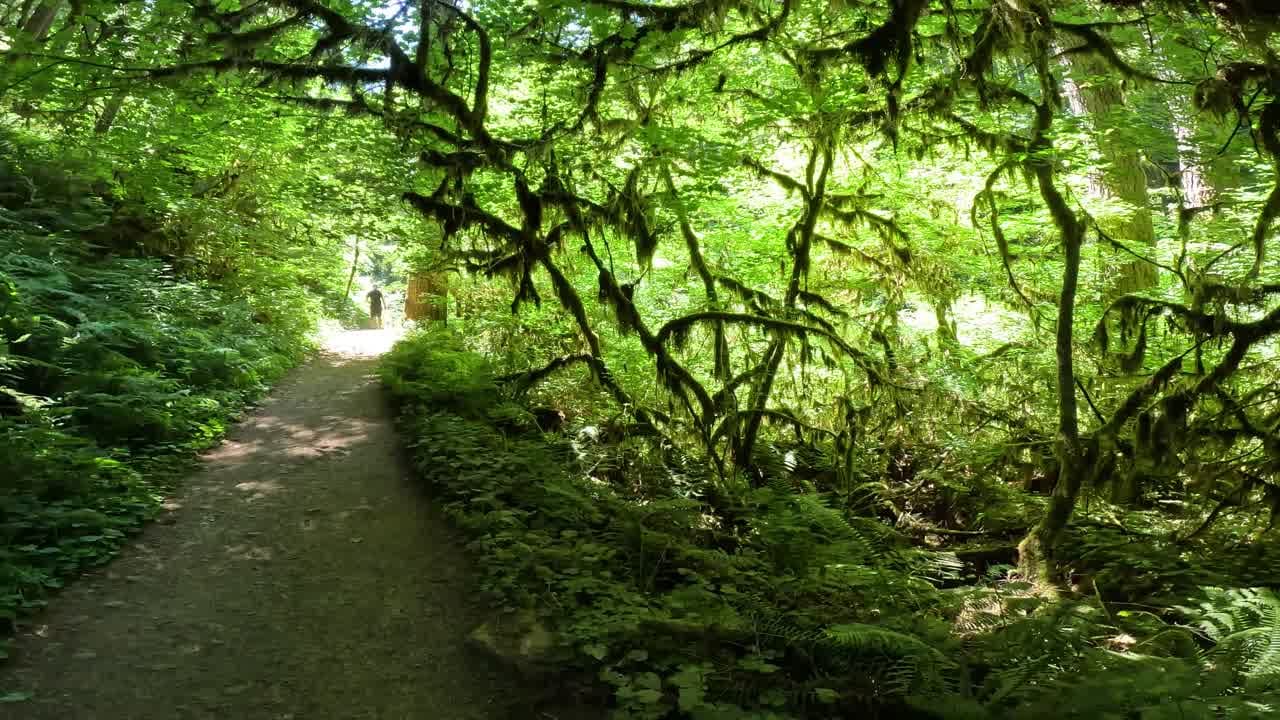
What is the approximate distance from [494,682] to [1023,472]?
6.56 m

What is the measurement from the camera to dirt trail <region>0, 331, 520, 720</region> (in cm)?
373

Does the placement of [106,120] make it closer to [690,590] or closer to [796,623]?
[690,590]

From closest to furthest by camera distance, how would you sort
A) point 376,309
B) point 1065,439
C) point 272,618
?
point 272,618, point 1065,439, point 376,309

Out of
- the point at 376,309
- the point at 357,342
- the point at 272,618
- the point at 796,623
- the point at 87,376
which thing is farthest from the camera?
the point at 376,309

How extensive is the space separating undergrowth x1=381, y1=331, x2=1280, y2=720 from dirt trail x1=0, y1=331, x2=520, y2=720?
441 millimetres

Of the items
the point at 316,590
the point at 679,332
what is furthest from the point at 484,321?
the point at 316,590

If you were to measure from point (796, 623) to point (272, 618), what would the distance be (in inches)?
126


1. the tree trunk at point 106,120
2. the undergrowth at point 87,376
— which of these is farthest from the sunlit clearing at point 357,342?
the tree trunk at point 106,120

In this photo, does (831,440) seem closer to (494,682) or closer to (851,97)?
(851,97)

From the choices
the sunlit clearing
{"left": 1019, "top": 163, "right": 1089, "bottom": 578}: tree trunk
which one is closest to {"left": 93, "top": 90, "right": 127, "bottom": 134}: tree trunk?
the sunlit clearing

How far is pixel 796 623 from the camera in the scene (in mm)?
4219

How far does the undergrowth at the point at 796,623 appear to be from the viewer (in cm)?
331

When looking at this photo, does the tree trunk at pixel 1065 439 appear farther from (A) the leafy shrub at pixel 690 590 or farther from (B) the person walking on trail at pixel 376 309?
(B) the person walking on trail at pixel 376 309

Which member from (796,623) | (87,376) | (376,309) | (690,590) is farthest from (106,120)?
(376,309)
